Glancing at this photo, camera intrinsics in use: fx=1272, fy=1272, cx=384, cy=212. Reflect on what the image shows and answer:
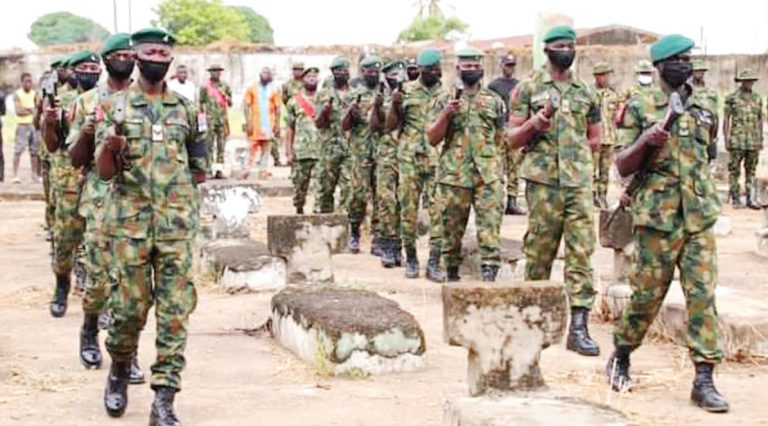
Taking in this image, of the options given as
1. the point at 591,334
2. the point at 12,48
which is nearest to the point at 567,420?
the point at 591,334

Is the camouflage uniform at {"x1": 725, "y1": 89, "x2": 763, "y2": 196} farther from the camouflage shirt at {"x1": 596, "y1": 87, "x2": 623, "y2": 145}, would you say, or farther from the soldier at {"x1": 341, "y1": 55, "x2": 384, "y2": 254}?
the soldier at {"x1": 341, "y1": 55, "x2": 384, "y2": 254}

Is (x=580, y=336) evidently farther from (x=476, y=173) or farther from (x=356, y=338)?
(x=476, y=173)

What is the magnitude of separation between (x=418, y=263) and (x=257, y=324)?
9.08ft

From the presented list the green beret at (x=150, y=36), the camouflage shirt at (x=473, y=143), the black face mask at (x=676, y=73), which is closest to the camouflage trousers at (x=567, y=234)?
the black face mask at (x=676, y=73)

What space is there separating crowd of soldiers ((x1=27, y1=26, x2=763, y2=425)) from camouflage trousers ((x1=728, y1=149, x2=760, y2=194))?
6261 millimetres

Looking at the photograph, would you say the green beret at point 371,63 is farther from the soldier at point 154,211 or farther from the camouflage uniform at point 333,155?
the soldier at point 154,211

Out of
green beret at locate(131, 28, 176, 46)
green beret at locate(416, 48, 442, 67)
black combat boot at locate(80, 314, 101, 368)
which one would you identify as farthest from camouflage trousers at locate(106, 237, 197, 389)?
green beret at locate(416, 48, 442, 67)

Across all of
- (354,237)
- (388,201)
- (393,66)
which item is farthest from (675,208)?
(354,237)

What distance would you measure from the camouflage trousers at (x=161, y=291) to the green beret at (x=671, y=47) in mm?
2439

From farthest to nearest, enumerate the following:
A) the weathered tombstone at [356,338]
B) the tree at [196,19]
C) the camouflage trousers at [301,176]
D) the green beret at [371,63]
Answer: the tree at [196,19], the camouflage trousers at [301,176], the green beret at [371,63], the weathered tombstone at [356,338]

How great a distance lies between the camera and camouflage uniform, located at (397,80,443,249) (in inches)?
427

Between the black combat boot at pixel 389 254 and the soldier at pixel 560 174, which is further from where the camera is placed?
the black combat boot at pixel 389 254

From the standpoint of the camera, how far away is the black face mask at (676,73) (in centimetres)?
622

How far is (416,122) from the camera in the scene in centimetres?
1088
